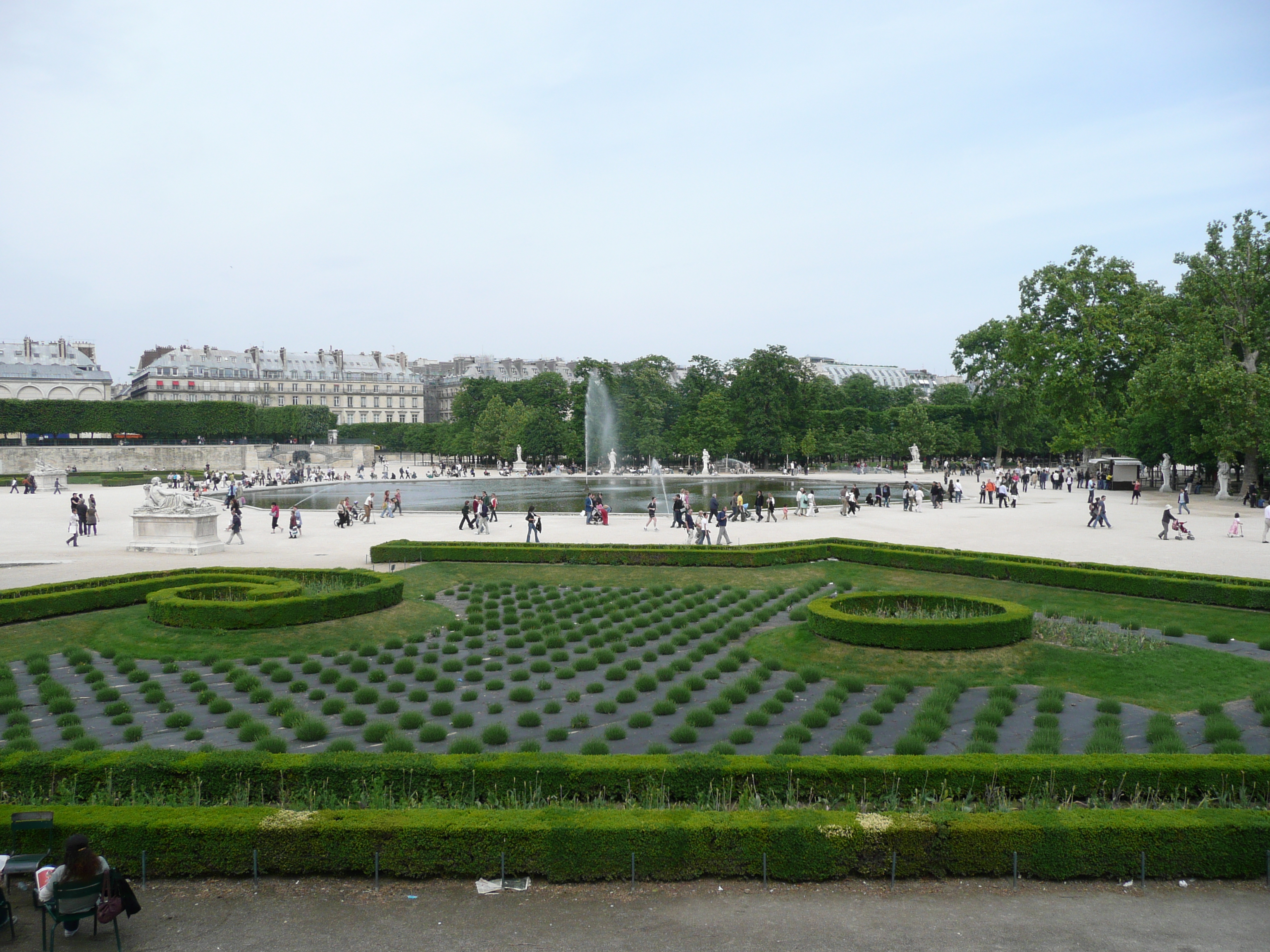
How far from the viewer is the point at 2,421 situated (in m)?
93.7

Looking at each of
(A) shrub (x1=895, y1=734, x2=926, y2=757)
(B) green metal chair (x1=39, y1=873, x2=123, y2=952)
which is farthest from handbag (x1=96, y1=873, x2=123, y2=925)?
(A) shrub (x1=895, y1=734, x2=926, y2=757)

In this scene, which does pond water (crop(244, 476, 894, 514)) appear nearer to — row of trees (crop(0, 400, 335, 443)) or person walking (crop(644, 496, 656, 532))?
person walking (crop(644, 496, 656, 532))

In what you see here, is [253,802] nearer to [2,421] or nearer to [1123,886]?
[1123,886]

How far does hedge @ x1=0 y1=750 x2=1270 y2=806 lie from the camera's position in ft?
29.2

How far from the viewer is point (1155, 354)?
50.0 metres

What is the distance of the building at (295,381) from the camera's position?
135 meters

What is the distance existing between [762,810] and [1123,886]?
10.1 feet

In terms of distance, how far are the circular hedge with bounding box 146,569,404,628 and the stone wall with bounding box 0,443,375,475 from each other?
79.5 m

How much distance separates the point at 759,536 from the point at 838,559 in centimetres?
623

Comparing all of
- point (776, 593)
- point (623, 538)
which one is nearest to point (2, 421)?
point (623, 538)

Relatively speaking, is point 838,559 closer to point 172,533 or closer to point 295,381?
point 172,533

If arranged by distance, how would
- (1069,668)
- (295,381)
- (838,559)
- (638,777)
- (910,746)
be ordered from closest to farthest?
(638,777) < (910,746) < (1069,668) < (838,559) < (295,381)

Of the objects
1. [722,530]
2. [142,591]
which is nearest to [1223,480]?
[722,530]

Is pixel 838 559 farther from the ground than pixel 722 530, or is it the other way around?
pixel 722 530
